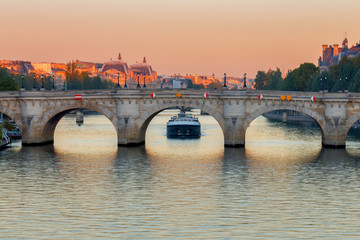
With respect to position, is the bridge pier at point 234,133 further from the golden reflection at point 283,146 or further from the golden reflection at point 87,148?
the golden reflection at point 87,148

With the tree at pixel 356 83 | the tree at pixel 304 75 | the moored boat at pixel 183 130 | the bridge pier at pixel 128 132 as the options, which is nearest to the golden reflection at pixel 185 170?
the bridge pier at pixel 128 132

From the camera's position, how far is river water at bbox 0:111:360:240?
129 feet

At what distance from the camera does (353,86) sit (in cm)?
12669

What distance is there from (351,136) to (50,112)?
52.3 metres

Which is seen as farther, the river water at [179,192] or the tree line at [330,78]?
the tree line at [330,78]

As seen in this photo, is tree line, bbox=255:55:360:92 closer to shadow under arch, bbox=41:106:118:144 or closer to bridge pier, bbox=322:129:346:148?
bridge pier, bbox=322:129:346:148

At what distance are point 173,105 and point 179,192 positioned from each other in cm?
3210

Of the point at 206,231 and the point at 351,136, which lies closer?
the point at 206,231

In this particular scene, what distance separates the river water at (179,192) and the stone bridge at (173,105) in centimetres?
273

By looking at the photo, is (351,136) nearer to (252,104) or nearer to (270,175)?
(252,104)

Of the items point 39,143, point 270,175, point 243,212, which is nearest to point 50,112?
point 39,143

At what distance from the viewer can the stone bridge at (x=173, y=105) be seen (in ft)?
264

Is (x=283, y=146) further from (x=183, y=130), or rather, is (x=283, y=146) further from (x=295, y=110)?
(x=183, y=130)

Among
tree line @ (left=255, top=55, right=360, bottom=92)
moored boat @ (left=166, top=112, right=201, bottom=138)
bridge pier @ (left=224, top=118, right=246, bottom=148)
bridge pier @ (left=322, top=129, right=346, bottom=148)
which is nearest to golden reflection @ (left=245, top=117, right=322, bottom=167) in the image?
Answer: bridge pier @ (left=224, top=118, right=246, bottom=148)
